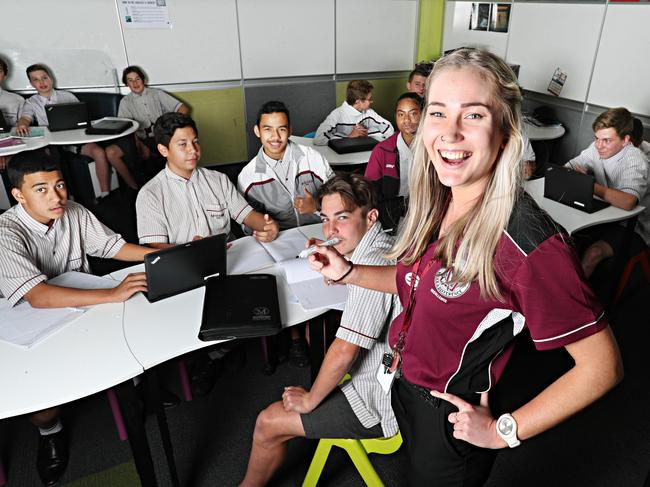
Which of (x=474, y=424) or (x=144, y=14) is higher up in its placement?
(x=144, y=14)

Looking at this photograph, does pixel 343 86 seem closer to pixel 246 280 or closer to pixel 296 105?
pixel 296 105

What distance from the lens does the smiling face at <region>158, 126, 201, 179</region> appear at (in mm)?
2406

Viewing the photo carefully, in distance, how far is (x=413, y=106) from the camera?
2.96 m

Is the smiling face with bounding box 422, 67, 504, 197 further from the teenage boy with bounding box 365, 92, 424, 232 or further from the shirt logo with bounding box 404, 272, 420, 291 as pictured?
the teenage boy with bounding box 365, 92, 424, 232

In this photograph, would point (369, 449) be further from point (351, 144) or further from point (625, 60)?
point (625, 60)

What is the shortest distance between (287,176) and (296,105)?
2980 mm

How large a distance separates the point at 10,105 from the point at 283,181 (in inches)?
122

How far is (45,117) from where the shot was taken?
177 inches

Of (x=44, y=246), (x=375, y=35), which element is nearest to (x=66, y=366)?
(x=44, y=246)

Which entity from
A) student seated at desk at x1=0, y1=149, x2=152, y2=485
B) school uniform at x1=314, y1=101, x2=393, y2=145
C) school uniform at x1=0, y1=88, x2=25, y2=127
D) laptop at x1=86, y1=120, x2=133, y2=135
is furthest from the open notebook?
school uniform at x1=0, y1=88, x2=25, y2=127

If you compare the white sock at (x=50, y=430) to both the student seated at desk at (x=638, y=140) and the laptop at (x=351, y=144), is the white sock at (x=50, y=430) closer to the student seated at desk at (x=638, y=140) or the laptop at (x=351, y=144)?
the laptop at (x=351, y=144)

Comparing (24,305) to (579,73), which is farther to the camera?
(579,73)

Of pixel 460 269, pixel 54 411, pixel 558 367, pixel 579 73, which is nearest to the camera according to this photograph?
pixel 460 269

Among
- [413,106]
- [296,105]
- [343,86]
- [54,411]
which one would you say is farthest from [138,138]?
[54,411]
